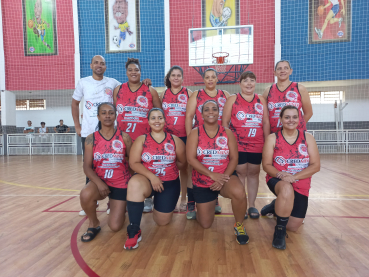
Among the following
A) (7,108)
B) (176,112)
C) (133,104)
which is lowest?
(176,112)

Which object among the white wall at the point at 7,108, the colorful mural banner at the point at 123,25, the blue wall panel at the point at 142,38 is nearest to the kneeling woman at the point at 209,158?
the blue wall panel at the point at 142,38

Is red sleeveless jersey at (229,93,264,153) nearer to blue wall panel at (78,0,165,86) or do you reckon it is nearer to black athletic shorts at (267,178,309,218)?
black athletic shorts at (267,178,309,218)

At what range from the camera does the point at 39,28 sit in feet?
36.3

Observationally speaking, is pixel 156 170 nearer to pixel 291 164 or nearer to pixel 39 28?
pixel 291 164

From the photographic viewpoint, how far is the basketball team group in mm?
2400

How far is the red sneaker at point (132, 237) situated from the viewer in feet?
7.25

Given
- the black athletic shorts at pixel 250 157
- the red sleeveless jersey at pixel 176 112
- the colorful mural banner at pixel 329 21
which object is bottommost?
the black athletic shorts at pixel 250 157

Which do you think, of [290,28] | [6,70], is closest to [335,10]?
[290,28]

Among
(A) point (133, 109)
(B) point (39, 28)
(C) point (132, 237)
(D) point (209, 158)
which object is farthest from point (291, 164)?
(B) point (39, 28)

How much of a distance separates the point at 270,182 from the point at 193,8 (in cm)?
997

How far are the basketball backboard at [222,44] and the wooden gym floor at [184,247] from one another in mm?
7155

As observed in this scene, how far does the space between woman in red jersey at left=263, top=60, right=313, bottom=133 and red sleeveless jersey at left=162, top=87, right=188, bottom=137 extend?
102cm

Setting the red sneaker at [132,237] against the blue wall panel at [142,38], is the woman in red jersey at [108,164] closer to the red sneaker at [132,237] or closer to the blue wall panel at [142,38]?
the red sneaker at [132,237]

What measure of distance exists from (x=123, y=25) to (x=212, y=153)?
32.6ft
